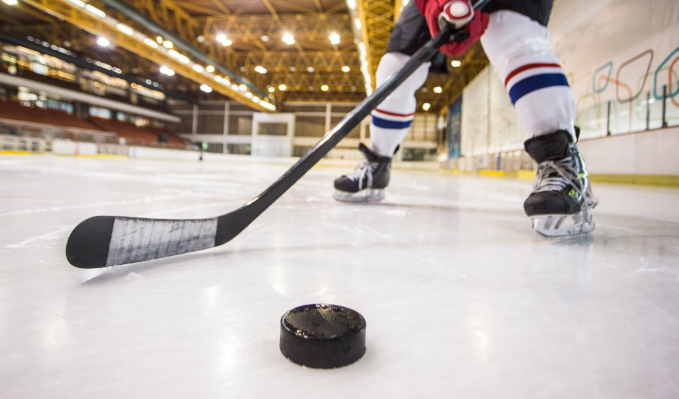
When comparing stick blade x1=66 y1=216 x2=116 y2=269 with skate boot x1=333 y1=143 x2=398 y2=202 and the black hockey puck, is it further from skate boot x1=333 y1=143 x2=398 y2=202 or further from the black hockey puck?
skate boot x1=333 y1=143 x2=398 y2=202

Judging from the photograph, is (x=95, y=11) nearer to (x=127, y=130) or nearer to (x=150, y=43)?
(x=150, y=43)

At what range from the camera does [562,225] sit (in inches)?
28.8

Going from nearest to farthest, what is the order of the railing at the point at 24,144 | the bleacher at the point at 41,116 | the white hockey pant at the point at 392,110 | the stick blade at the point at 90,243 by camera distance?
the stick blade at the point at 90,243, the white hockey pant at the point at 392,110, the railing at the point at 24,144, the bleacher at the point at 41,116

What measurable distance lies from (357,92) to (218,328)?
18.6 metres

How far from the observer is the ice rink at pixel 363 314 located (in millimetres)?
210

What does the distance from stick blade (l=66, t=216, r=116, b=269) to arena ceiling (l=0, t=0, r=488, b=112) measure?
7.33 meters

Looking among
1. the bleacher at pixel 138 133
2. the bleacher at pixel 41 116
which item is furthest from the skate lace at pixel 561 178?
the bleacher at pixel 41 116

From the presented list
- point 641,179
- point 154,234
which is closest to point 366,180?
point 154,234

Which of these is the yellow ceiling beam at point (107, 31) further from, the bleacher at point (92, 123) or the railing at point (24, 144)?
the bleacher at point (92, 123)

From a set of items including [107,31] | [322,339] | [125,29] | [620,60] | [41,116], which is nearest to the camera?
[322,339]

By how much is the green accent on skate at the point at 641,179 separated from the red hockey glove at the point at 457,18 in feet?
12.6

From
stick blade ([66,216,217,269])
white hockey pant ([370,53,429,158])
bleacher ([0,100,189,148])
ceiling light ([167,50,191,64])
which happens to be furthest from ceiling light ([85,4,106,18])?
bleacher ([0,100,189,148])

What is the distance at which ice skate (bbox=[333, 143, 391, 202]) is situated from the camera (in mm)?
1273

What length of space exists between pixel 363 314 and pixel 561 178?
2.13ft
